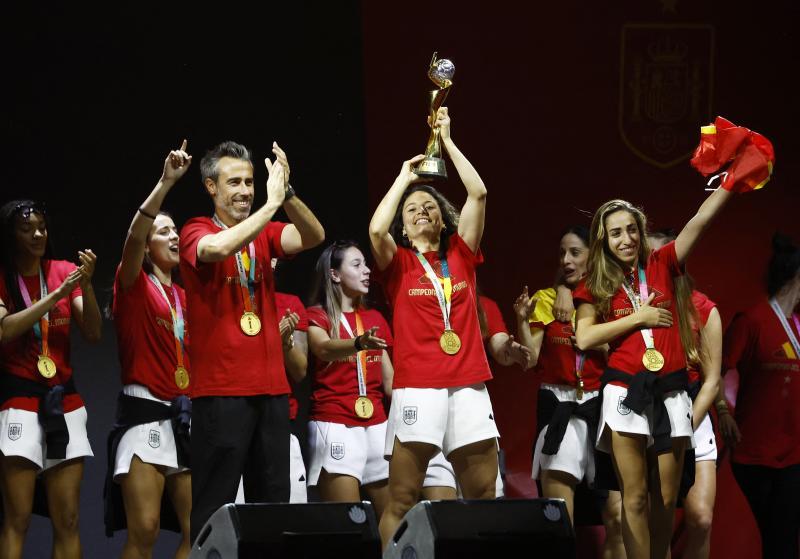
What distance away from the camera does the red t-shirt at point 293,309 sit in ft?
17.9

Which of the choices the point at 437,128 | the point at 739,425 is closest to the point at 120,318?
the point at 437,128

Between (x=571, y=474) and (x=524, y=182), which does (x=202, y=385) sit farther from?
(x=524, y=182)

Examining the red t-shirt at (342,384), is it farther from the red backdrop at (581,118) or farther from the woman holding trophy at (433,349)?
the red backdrop at (581,118)

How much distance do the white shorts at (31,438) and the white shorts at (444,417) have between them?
1.37 metres

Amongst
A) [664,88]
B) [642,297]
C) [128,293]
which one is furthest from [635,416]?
[664,88]

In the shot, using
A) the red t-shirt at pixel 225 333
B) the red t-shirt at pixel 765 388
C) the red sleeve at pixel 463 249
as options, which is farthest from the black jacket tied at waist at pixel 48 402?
the red t-shirt at pixel 765 388

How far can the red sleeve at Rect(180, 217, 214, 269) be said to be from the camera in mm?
4109

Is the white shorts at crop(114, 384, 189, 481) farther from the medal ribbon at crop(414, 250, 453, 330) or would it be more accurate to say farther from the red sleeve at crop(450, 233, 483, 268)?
the red sleeve at crop(450, 233, 483, 268)

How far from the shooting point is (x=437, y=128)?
4.71 metres

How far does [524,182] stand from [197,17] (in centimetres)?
196

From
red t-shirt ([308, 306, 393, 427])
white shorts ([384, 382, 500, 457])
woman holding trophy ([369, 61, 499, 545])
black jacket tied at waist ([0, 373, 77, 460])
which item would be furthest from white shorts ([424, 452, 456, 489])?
black jacket tied at waist ([0, 373, 77, 460])

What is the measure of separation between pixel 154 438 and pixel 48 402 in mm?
457

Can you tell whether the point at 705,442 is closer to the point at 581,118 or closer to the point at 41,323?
the point at 581,118

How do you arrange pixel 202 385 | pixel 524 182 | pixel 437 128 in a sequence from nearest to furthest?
1. pixel 202 385
2. pixel 437 128
3. pixel 524 182
